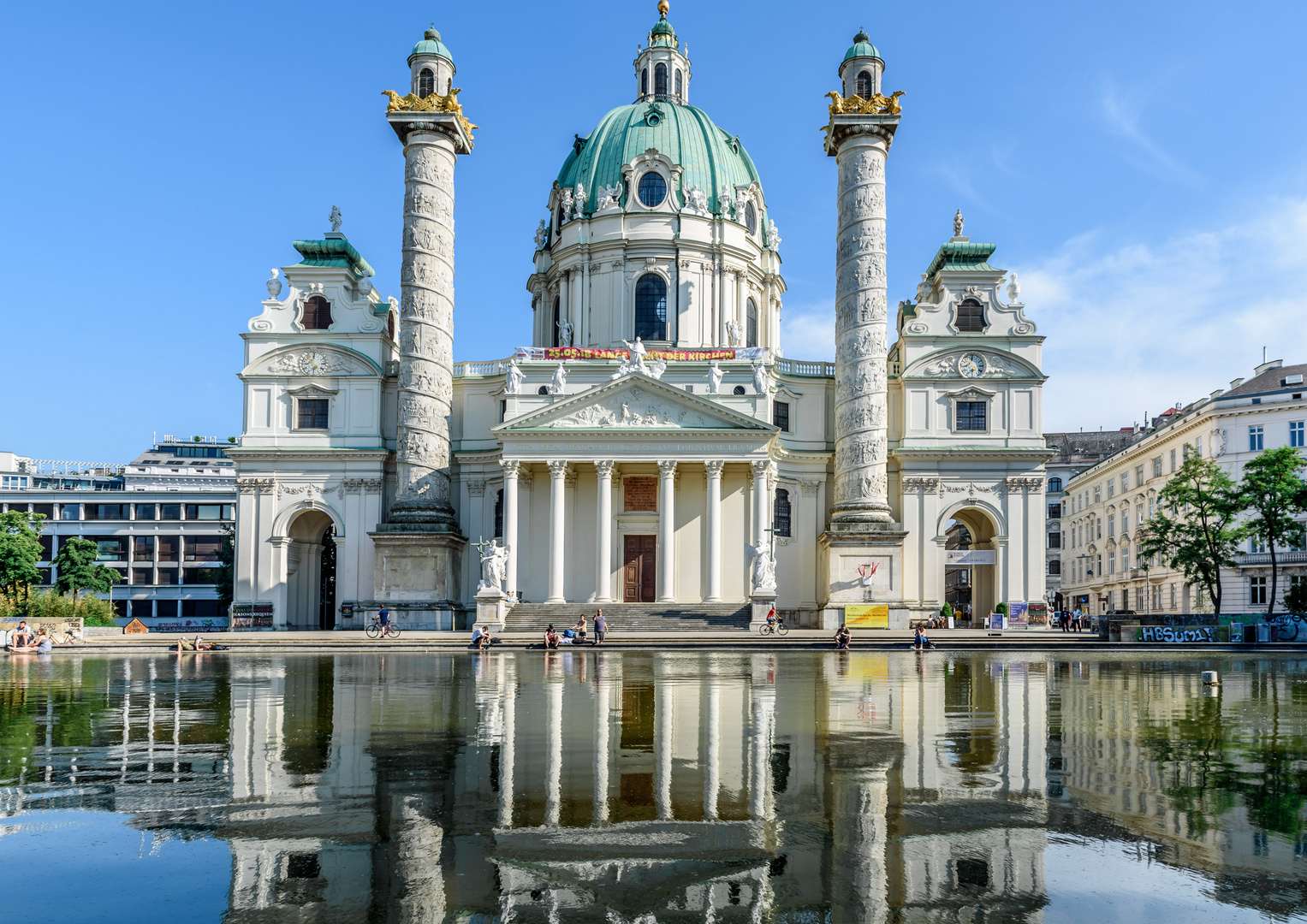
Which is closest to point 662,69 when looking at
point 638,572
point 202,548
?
point 638,572

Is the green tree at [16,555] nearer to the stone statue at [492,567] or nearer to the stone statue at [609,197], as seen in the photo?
the stone statue at [492,567]

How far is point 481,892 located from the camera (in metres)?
6.22

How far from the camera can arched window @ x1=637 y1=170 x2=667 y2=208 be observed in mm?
62969

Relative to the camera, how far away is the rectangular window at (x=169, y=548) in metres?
101

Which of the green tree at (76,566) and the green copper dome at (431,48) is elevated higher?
the green copper dome at (431,48)

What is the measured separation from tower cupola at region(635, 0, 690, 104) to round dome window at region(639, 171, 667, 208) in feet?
33.3

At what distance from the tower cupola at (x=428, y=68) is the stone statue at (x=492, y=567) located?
23632mm

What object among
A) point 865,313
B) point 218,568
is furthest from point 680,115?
point 218,568

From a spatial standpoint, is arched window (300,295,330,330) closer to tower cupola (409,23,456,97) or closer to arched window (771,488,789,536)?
tower cupola (409,23,456,97)

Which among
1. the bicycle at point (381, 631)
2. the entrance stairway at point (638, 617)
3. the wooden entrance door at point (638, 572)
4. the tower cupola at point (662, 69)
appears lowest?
the bicycle at point (381, 631)

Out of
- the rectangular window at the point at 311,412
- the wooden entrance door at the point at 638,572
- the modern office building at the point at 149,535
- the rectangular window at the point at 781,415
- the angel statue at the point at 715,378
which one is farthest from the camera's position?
the modern office building at the point at 149,535

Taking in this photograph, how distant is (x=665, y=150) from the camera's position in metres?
64.2

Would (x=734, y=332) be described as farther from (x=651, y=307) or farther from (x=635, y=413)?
(x=635, y=413)

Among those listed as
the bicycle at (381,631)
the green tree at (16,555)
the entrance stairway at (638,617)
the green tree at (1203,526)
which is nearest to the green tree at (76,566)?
the green tree at (16,555)
